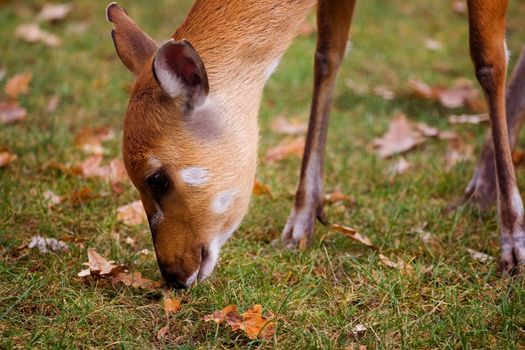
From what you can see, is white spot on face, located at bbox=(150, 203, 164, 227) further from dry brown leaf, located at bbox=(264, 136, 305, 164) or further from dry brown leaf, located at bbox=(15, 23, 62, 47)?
dry brown leaf, located at bbox=(15, 23, 62, 47)

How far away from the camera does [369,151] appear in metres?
5.31

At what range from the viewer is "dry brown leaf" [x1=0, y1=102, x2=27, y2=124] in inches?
216

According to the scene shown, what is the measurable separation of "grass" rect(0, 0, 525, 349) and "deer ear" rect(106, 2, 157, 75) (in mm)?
908

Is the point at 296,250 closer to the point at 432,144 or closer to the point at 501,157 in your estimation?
the point at 501,157

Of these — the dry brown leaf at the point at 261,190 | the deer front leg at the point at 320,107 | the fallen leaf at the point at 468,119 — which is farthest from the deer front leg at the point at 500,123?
the fallen leaf at the point at 468,119

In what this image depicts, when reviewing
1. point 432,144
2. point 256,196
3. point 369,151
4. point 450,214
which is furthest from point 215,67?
point 432,144

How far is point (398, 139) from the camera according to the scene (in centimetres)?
543

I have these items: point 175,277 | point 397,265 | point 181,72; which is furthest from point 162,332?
point 397,265

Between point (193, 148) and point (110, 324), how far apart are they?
2.57 ft

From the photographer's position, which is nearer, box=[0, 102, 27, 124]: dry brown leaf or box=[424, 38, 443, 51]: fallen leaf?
box=[0, 102, 27, 124]: dry brown leaf

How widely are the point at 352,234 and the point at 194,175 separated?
3.27 ft

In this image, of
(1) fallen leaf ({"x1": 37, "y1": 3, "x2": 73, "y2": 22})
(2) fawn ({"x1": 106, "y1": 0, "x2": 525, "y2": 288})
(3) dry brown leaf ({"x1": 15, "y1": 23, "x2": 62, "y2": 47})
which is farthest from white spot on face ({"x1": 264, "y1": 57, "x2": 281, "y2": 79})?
(1) fallen leaf ({"x1": 37, "y1": 3, "x2": 73, "y2": 22})

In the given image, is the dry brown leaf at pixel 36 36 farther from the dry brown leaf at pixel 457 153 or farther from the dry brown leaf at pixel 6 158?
the dry brown leaf at pixel 457 153

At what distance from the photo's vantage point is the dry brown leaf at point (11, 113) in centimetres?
550
